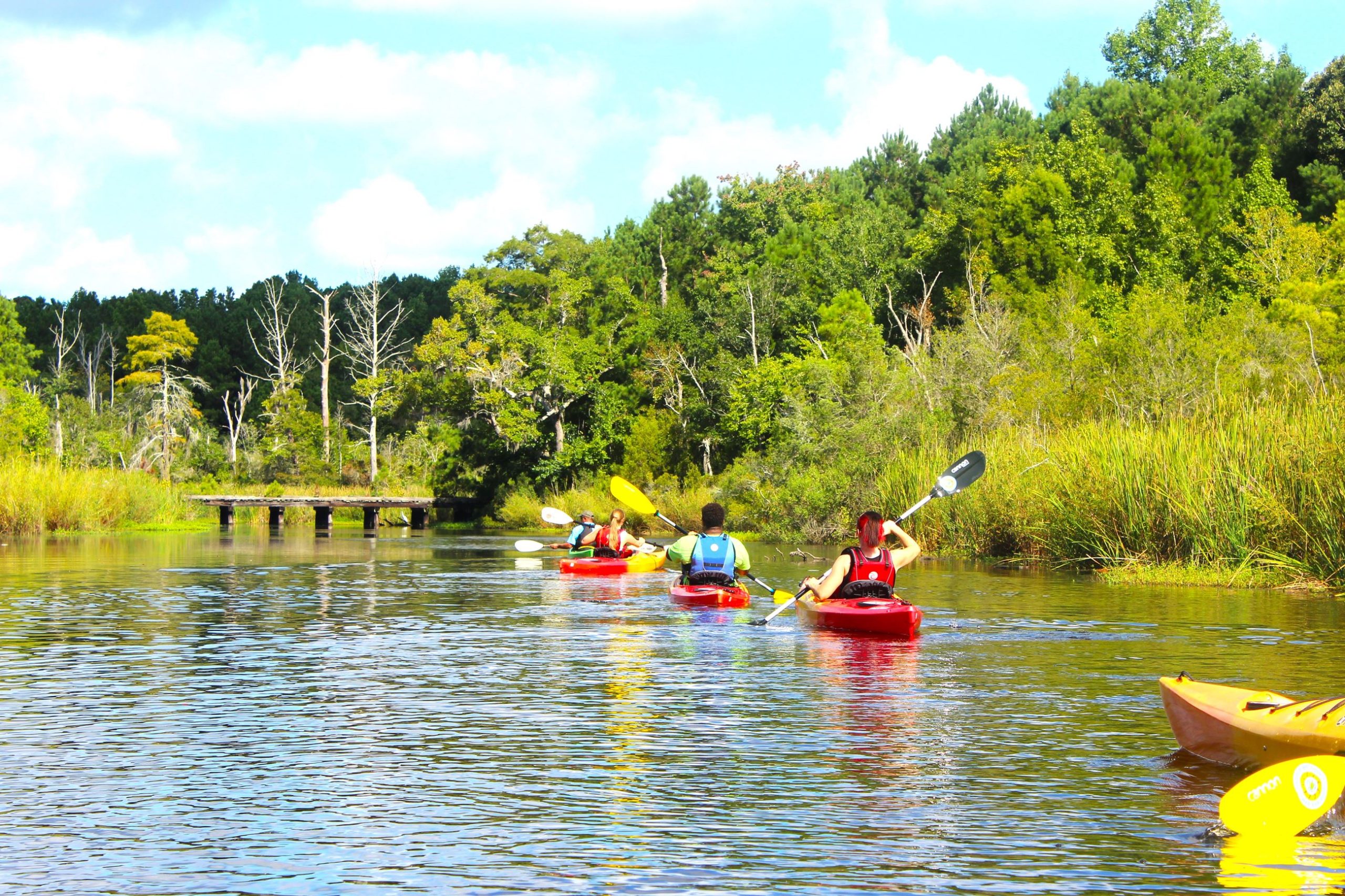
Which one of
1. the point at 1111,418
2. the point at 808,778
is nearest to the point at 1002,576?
the point at 1111,418

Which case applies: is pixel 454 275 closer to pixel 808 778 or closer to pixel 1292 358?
pixel 1292 358

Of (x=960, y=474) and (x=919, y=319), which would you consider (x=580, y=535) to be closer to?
(x=960, y=474)

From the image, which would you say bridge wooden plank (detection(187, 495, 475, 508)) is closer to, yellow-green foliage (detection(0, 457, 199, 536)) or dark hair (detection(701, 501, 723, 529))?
yellow-green foliage (detection(0, 457, 199, 536))

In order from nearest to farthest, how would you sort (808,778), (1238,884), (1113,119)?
(1238,884) → (808,778) → (1113,119)

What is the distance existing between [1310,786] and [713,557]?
1078 cm

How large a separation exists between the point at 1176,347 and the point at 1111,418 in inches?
187

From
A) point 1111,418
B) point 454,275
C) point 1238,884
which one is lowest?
point 1238,884

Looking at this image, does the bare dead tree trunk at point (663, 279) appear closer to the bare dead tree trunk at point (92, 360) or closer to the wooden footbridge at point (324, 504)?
the wooden footbridge at point (324, 504)

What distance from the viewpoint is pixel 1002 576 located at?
74.3 ft

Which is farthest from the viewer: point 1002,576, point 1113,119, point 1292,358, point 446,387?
point 1113,119

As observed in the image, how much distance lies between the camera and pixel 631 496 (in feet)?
76.3

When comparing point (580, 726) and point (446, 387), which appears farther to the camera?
point (446, 387)

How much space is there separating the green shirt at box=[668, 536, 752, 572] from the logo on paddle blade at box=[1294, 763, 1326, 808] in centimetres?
1059

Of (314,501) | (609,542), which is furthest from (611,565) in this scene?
(314,501)
